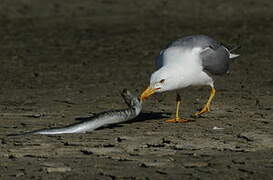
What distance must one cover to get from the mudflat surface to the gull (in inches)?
16.8

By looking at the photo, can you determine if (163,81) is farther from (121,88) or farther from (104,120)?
(121,88)

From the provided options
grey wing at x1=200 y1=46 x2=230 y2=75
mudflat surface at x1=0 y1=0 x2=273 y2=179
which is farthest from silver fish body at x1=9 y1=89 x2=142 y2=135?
grey wing at x1=200 y1=46 x2=230 y2=75

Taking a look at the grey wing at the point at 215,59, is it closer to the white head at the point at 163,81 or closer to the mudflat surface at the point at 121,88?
the mudflat surface at the point at 121,88

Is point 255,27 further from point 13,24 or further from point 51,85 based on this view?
point 51,85

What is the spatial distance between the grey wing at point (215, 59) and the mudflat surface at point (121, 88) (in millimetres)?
521

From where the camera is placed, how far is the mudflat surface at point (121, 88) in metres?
7.69

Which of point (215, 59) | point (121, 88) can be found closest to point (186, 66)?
point (215, 59)

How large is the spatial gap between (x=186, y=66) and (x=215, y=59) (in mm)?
706

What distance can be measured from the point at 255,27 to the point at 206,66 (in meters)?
9.90

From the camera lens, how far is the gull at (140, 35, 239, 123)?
962 cm

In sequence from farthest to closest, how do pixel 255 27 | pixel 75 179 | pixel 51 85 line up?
pixel 255 27 < pixel 51 85 < pixel 75 179

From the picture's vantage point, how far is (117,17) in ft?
70.2

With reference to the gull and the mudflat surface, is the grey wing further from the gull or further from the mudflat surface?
the mudflat surface

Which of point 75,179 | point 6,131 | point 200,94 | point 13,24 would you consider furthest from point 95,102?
point 13,24
